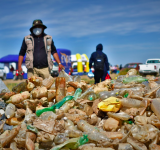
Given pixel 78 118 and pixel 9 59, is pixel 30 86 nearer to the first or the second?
pixel 78 118

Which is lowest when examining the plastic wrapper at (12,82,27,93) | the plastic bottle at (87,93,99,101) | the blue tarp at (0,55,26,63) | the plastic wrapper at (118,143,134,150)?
the plastic wrapper at (118,143,134,150)

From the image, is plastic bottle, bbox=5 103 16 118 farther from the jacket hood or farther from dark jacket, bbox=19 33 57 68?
the jacket hood

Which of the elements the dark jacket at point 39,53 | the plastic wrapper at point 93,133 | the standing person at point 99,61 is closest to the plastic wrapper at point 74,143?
the plastic wrapper at point 93,133

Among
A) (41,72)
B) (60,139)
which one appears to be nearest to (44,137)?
(60,139)

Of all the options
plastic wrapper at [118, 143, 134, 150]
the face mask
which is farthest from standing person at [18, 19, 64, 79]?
plastic wrapper at [118, 143, 134, 150]

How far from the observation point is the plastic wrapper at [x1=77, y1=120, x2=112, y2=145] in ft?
Answer: 9.07

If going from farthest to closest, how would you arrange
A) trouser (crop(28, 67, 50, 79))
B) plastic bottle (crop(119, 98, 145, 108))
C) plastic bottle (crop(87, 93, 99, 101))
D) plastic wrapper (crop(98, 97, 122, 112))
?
trouser (crop(28, 67, 50, 79)) → plastic bottle (crop(87, 93, 99, 101)) → plastic bottle (crop(119, 98, 145, 108)) → plastic wrapper (crop(98, 97, 122, 112))

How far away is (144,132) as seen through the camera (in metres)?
2.82

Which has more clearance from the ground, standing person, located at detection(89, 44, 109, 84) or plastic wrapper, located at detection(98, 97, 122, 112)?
standing person, located at detection(89, 44, 109, 84)

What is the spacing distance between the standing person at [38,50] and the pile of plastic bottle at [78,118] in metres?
0.70

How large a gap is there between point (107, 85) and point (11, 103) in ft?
6.42

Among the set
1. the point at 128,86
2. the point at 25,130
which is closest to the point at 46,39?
the point at 128,86

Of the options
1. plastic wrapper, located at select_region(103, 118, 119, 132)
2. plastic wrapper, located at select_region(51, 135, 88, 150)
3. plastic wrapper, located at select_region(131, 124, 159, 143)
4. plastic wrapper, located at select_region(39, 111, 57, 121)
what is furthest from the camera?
plastic wrapper, located at select_region(39, 111, 57, 121)

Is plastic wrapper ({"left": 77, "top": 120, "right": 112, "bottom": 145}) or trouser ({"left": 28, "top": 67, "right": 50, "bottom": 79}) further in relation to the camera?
trouser ({"left": 28, "top": 67, "right": 50, "bottom": 79})
